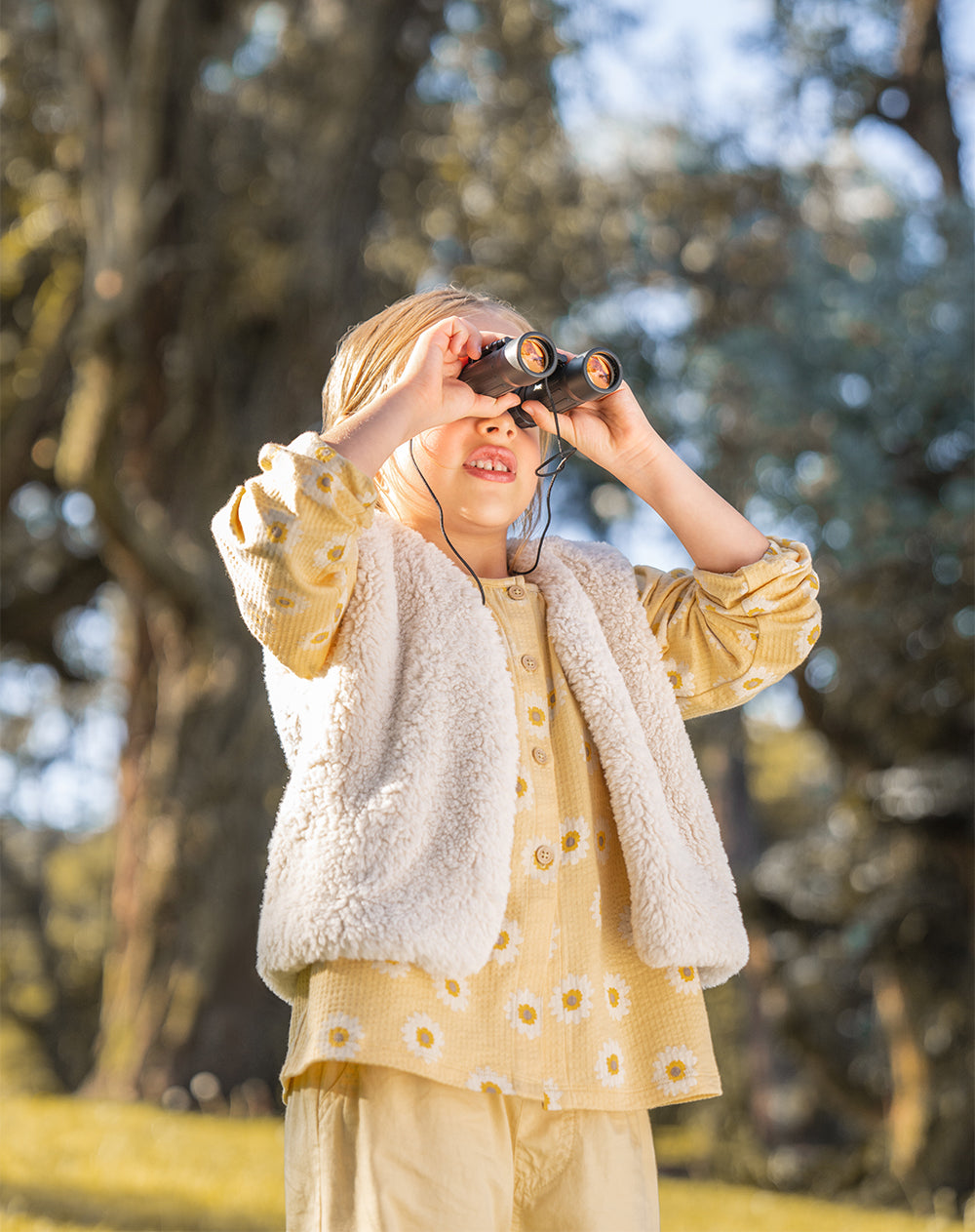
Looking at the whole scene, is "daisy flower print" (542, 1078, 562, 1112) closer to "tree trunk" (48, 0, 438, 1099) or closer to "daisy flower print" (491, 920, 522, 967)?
"daisy flower print" (491, 920, 522, 967)

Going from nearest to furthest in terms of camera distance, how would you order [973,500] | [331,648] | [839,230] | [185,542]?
[331,648] < [973,500] < [185,542] < [839,230]

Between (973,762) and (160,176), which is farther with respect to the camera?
(973,762)

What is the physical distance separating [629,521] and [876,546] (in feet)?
11.2

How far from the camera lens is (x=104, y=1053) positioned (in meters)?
6.77

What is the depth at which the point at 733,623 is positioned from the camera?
214cm

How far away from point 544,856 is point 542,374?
2.26ft

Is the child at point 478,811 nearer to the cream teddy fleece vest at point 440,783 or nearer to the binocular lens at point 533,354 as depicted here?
the cream teddy fleece vest at point 440,783

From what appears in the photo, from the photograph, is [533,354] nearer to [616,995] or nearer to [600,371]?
[600,371]

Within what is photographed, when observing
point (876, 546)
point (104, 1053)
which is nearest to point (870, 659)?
point (876, 546)

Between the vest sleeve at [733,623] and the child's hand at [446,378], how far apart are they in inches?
17.0

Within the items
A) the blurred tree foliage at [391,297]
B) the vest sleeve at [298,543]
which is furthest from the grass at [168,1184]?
the vest sleeve at [298,543]

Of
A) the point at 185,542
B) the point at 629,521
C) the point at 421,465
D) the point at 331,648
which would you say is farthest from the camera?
the point at 629,521

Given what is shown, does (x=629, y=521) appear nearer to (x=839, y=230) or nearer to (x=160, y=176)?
(x=839, y=230)

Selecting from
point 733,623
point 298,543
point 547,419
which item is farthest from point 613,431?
point 298,543
